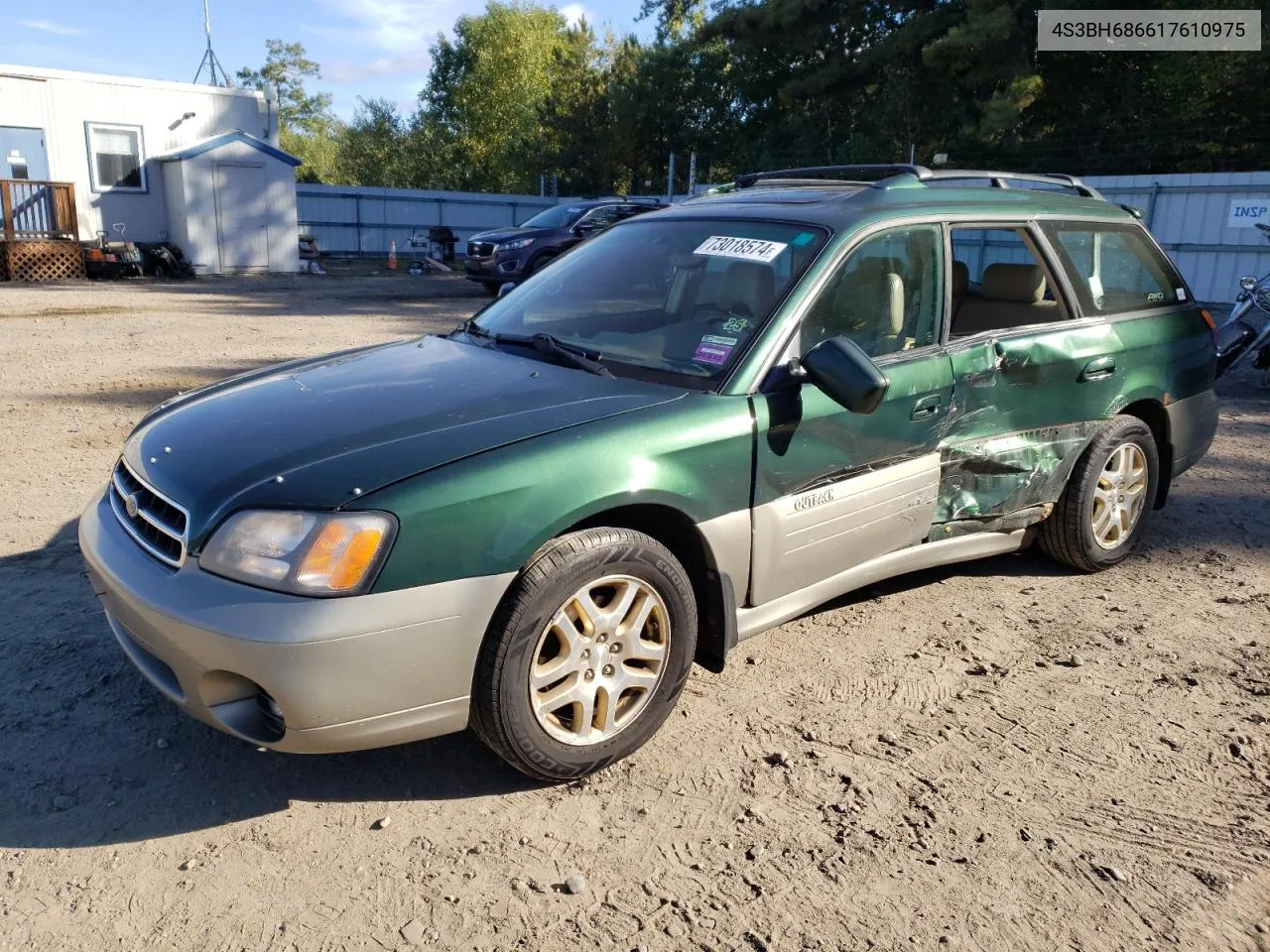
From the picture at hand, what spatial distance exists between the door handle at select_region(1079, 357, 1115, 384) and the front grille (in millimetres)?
3550

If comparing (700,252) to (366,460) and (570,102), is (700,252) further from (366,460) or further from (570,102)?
(570,102)

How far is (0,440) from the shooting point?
6461mm

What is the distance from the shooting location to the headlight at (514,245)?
1825 cm

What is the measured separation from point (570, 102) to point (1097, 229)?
41.3 meters

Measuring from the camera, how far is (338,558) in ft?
8.23

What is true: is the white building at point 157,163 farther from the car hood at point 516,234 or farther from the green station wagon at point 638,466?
the green station wagon at point 638,466

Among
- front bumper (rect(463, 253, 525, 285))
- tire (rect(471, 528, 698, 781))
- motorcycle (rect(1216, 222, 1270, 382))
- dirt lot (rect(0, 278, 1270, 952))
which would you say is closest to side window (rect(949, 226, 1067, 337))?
dirt lot (rect(0, 278, 1270, 952))

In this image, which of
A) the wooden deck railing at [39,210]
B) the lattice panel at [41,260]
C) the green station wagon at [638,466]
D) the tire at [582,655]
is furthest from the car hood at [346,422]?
the wooden deck railing at [39,210]

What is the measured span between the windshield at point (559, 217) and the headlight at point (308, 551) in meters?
16.7

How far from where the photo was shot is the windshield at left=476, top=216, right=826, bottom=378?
3475 millimetres

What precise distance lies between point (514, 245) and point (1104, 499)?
591 inches

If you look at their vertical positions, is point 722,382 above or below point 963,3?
below

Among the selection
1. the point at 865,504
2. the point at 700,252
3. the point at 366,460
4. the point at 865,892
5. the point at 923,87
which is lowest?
the point at 865,892

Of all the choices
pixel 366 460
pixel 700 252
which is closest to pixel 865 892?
pixel 366 460
